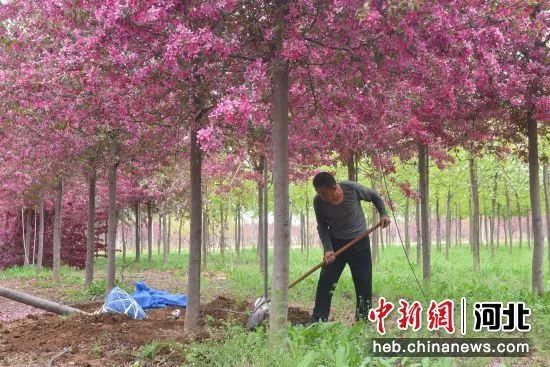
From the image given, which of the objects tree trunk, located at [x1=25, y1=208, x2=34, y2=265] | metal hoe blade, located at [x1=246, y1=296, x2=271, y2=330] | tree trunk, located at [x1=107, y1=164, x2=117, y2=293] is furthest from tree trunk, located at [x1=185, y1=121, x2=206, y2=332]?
tree trunk, located at [x1=25, y1=208, x2=34, y2=265]

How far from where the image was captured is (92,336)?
5.56 meters

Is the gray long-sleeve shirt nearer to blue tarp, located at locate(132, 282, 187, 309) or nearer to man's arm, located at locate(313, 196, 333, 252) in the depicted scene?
man's arm, located at locate(313, 196, 333, 252)

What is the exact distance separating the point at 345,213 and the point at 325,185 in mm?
490

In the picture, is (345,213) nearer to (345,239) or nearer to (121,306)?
(345,239)

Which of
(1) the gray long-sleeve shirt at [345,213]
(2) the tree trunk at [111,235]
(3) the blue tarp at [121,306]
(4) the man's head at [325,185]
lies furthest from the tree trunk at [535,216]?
(2) the tree trunk at [111,235]

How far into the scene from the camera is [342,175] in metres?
18.0

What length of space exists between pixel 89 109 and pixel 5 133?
4.31 metres

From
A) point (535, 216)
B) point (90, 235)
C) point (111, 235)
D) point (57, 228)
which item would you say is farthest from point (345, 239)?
point (57, 228)

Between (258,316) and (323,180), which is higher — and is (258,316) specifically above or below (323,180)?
below

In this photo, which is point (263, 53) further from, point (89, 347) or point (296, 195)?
point (296, 195)

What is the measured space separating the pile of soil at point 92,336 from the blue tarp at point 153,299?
0.83 meters

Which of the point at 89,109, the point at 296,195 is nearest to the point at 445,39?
the point at 89,109

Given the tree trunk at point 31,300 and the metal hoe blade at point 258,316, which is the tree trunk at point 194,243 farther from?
the tree trunk at point 31,300

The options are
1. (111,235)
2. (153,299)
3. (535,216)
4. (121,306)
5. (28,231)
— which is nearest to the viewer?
(121,306)
